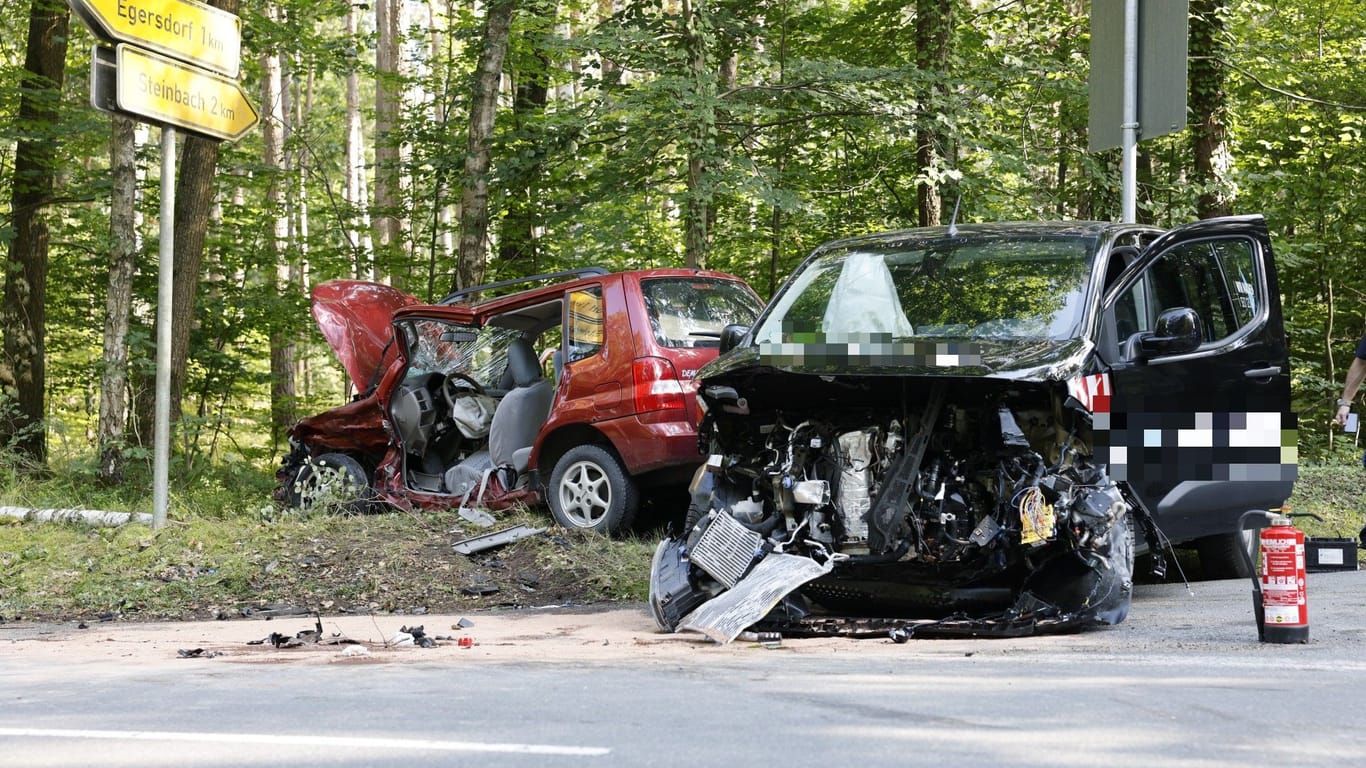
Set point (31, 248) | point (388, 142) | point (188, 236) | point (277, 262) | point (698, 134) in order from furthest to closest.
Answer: point (277, 262)
point (388, 142)
point (31, 248)
point (188, 236)
point (698, 134)

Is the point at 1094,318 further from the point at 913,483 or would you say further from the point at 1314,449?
the point at 1314,449

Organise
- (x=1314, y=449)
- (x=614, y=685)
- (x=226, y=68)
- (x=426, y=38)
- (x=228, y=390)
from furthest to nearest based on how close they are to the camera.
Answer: (x=426, y=38) < (x=228, y=390) < (x=1314, y=449) < (x=226, y=68) < (x=614, y=685)

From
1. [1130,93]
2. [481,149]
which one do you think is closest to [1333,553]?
[1130,93]

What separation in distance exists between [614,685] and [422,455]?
21.3 feet

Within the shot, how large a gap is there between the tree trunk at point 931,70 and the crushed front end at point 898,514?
7.27 meters

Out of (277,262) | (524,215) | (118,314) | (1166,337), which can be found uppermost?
(524,215)

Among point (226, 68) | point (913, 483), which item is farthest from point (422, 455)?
point (913, 483)

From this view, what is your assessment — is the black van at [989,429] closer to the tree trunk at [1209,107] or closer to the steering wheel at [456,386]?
the steering wheel at [456,386]

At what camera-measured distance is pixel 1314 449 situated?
1784cm

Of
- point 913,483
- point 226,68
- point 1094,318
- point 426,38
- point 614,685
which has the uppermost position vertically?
point 426,38

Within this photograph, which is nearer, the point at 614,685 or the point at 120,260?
the point at 614,685

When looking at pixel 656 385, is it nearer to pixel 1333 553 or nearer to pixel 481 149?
pixel 1333 553

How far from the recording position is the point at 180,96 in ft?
32.2

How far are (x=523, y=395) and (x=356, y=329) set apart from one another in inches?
75.6
